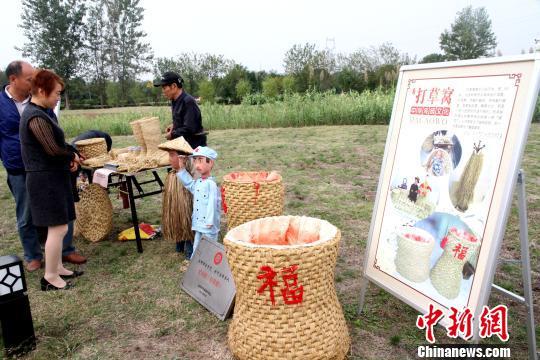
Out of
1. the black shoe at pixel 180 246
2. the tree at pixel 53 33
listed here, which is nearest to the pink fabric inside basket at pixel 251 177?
the black shoe at pixel 180 246

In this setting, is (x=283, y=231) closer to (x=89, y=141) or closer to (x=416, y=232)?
(x=416, y=232)

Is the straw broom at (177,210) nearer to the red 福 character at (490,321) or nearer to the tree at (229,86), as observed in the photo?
the red 福 character at (490,321)

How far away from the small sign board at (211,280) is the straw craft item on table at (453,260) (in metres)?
1.24

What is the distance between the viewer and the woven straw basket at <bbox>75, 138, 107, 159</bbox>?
3948 mm

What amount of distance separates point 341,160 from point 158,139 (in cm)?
405

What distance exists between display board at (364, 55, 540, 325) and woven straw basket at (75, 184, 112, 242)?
2.79m

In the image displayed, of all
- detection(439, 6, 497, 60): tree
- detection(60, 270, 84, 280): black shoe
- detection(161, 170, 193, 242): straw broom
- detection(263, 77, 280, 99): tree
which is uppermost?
detection(439, 6, 497, 60): tree

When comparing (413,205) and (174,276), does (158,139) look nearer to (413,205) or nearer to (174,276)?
(174,276)

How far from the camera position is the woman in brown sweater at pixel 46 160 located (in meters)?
2.81

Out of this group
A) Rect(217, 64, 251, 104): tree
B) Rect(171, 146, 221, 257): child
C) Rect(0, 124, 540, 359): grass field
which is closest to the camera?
Rect(0, 124, 540, 359): grass field

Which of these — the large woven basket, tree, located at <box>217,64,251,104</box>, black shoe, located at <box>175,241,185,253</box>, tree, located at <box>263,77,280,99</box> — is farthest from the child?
tree, located at <box>217,64,251,104</box>

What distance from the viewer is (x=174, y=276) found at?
10.9ft

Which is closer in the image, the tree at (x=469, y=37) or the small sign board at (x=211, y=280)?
the small sign board at (x=211, y=280)

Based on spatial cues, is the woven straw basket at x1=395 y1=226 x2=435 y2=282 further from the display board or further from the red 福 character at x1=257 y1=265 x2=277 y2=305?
the red 福 character at x1=257 y1=265 x2=277 y2=305
